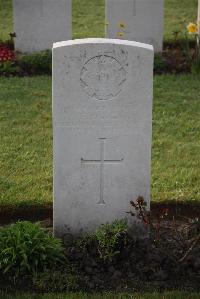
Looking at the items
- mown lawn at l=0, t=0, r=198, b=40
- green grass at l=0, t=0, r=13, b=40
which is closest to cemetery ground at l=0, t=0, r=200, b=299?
green grass at l=0, t=0, r=13, b=40

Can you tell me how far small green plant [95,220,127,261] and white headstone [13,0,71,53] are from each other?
6431 mm

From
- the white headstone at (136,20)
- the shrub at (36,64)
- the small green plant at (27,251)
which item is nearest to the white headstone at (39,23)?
the white headstone at (136,20)

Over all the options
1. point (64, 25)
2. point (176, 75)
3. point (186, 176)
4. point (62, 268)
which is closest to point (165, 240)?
point (62, 268)

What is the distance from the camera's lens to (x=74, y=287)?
5004mm

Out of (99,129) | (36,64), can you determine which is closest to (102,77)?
(99,129)

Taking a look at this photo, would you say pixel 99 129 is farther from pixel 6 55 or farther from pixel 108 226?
pixel 6 55

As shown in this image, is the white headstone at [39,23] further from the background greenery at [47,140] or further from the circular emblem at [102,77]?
the circular emblem at [102,77]

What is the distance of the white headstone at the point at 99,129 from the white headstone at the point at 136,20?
5.97m

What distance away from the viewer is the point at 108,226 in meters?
5.39

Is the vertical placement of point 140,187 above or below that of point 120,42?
below

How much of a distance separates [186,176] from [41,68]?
14.2 feet

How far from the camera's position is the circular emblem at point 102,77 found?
5.25 metres

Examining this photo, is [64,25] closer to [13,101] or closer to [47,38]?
[47,38]

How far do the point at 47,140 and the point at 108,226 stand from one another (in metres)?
2.71
